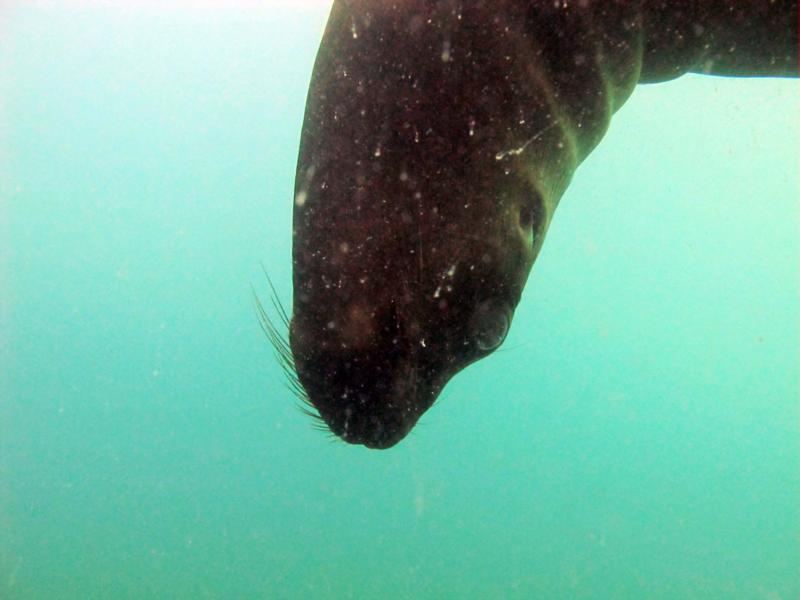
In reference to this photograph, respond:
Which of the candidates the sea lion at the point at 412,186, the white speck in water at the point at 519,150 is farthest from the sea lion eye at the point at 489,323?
the white speck in water at the point at 519,150

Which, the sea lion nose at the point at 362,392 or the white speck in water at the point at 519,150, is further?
the white speck in water at the point at 519,150

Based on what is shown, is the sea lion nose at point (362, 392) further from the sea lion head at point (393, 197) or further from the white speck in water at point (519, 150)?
the white speck in water at point (519, 150)

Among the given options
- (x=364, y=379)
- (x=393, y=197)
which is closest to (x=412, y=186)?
(x=393, y=197)

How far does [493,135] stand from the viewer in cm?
192

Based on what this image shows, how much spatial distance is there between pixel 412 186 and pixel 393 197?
65 millimetres

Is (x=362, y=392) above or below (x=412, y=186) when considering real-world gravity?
below

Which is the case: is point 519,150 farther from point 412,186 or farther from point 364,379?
point 364,379

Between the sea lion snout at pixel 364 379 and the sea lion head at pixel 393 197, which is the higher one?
the sea lion head at pixel 393 197

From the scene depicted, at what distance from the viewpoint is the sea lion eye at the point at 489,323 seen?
199 cm

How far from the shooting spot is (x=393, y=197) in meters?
1.81

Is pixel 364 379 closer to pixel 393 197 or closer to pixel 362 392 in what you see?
pixel 362 392

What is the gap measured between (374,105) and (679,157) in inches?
1410

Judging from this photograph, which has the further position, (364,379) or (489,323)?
(489,323)

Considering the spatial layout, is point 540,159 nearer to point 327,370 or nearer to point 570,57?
point 570,57
